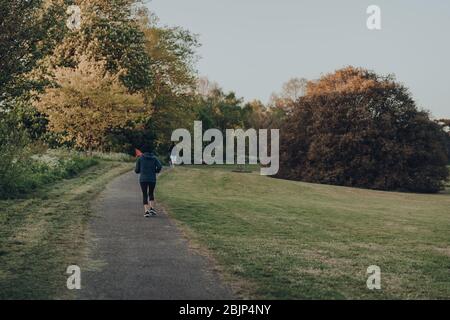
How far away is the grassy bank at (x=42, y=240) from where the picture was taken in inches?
244

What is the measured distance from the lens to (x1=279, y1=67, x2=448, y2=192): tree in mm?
34344

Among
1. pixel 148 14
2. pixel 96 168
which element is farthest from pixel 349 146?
pixel 148 14

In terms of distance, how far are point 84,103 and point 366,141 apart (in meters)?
21.3

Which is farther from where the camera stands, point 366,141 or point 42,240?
point 366,141

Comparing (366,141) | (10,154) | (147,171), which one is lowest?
(147,171)

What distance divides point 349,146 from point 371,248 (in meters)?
26.3

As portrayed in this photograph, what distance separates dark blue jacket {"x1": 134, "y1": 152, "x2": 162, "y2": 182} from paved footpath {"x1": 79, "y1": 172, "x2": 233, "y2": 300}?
110cm

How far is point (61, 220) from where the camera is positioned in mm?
11031

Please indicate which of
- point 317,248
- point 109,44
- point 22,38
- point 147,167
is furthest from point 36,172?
point 109,44

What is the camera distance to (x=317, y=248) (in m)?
9.43

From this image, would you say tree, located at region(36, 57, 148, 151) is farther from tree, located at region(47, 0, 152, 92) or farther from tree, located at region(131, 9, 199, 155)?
tree, located at region(131, 9, 199, 155)

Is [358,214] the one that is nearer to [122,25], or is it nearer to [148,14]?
[122,25]

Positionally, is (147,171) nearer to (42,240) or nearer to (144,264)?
(42,240)

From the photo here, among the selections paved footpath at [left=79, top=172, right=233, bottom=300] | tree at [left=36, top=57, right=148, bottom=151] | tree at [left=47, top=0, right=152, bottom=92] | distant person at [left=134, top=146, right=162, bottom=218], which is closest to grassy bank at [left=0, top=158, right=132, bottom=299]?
paved footpath at [left=79, top=172, right=233, bottom=300]
